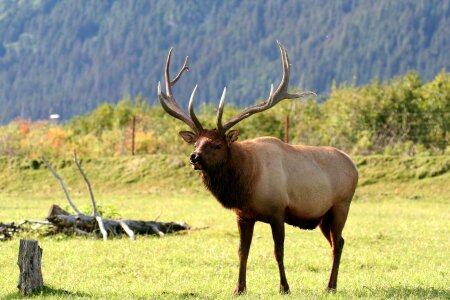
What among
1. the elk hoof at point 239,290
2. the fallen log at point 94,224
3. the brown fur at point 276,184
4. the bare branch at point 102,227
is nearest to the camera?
the elk hoof at point 239,290

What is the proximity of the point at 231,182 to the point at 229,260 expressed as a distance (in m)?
3.79

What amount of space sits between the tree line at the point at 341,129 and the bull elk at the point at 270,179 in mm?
25355

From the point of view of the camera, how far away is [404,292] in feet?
37.3

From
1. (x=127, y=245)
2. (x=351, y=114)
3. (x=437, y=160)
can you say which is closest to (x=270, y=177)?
(x=127, y=245)

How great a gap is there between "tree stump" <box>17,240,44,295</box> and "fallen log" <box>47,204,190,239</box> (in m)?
6.83

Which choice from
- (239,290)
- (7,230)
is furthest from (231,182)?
(7,230)

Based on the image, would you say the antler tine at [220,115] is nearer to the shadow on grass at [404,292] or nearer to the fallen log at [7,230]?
the shadow on grass at [404,292]

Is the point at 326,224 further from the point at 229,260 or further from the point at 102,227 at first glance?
the point at 102,227

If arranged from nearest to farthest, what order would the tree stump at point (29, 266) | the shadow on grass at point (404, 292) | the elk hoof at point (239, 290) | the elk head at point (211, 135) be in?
the tree stump at point (29, 266), the shadow on grass at point (404, 292), the elk head at point (211, 135), the elk hoof at point (239, 290)

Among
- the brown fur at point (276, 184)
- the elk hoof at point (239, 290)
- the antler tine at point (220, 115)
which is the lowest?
the elk hoof at point (239, 290)

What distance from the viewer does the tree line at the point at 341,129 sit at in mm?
41188

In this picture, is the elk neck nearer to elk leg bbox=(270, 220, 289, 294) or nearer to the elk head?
the elk head

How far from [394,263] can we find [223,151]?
480 cm

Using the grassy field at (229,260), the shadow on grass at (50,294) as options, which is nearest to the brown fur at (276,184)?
the grassy field at (229,260)
